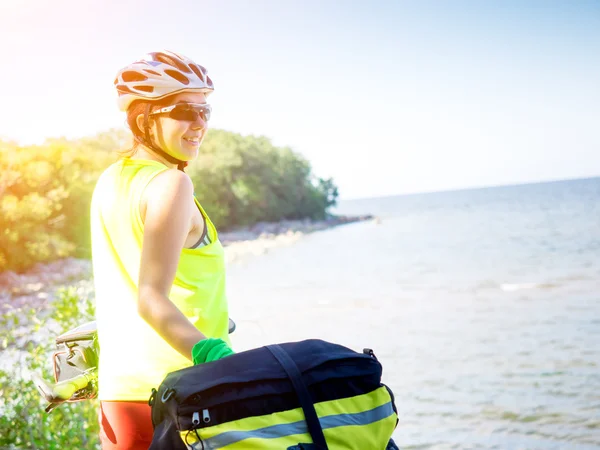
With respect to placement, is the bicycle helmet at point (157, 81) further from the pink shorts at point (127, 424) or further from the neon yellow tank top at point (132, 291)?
the pink shorts at point (127, 424)

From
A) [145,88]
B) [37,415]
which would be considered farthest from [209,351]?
[37,415]

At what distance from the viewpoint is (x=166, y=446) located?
127 cm

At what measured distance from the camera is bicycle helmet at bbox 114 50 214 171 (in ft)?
5.63

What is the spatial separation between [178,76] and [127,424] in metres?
0.87

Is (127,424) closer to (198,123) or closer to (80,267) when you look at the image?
(198,123)

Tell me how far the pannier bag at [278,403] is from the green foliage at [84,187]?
2.60 feet

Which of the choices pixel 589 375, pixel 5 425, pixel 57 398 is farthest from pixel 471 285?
pixel 57 398

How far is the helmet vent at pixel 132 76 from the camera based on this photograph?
1734 millimetres

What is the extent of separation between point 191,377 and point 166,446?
0.45 ft

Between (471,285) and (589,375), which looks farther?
(471,285)

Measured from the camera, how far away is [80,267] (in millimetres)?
22500

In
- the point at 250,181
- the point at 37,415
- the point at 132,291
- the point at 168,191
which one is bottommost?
the point at 250,181

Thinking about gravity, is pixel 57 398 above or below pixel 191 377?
below

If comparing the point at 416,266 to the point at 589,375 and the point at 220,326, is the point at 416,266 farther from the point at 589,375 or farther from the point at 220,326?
the point at 220,326
